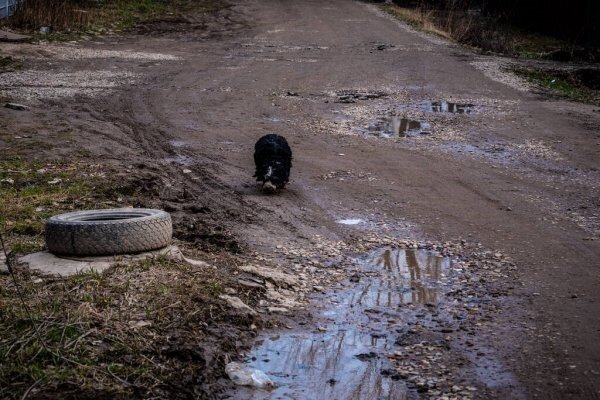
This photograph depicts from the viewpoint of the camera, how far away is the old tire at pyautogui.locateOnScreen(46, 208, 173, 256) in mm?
5879

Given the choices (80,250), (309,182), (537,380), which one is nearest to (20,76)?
(309,182)

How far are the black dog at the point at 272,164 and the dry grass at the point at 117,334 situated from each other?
258cm

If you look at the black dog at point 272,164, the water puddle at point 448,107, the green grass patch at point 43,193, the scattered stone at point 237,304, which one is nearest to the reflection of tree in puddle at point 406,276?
the scattered stone at point 237,304

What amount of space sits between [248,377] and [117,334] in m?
0.85

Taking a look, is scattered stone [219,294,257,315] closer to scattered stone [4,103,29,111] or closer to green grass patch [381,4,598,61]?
scattered stone [4,103,29,111]

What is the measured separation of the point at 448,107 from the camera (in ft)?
44.6

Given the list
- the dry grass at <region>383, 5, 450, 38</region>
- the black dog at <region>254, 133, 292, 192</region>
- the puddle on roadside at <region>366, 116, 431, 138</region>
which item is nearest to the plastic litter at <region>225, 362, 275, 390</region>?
the black dog at <region>254, 133, 292, 192</region>

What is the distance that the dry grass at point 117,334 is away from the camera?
4.22 metres

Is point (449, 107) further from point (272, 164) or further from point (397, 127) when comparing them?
point (272, 164)

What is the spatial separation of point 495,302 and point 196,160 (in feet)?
16.3

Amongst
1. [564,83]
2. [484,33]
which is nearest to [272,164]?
[564,83]

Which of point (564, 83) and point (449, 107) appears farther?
point (564, 83)

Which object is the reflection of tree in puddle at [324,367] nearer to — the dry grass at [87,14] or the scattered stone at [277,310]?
the scattered stone at [277,310]

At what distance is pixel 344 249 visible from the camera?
6.86m
